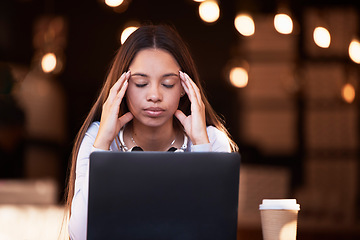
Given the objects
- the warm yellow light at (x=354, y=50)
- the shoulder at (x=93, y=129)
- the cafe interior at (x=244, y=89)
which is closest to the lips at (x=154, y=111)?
the shoulder at (x=93, y=129)

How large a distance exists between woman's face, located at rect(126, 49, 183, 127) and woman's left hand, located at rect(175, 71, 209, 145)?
4 cm

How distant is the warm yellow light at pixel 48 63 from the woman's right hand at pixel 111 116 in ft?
10.4

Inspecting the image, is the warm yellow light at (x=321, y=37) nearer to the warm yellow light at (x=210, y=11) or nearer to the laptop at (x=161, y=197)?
the warm yellow light at (x=210, y=11)

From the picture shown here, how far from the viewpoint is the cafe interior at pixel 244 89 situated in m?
6.95

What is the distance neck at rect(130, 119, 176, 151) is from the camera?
2018 mm

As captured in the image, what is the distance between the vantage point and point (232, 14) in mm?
7684

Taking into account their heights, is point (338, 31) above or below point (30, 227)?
above

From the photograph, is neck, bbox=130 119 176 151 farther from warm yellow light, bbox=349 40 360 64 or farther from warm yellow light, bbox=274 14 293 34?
warm yellow light, bbox=349 40 360 64

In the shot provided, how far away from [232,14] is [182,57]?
5881 millimetres

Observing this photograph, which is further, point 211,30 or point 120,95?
point 211,30

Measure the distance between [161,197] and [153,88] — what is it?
0.62m

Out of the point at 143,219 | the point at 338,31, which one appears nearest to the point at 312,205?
the point at 338,31

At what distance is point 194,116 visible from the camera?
1844mm

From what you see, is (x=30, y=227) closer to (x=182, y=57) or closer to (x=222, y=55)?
(x=182, y=57)
